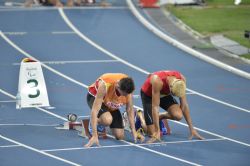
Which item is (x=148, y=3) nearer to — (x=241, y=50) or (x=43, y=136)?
(x=241, y=50)

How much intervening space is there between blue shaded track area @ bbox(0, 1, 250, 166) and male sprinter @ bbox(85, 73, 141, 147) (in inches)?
9.8

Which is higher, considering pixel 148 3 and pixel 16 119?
pixel 148 3

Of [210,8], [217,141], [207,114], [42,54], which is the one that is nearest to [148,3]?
[210,8]

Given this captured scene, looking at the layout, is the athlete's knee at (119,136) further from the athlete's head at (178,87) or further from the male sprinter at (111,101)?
the athlete's head at (178,87)

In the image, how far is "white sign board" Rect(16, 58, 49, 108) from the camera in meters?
12.3

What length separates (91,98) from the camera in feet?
36.1

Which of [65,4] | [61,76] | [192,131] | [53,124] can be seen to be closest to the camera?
[192,131]

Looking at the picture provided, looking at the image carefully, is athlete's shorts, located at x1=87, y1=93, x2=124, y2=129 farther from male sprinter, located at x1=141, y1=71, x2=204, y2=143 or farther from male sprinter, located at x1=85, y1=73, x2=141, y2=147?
male sprinter, located at x1=141, y1=71, x2=204, y2=143

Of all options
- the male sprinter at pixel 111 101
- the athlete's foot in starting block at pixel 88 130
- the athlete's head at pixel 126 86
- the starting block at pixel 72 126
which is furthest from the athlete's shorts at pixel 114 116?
the athlete's head at pixel 126 86

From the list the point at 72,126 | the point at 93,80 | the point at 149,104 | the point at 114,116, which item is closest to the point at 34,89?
the point at 72,126

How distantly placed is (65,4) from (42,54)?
4540 millimetres

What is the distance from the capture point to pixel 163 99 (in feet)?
37.1

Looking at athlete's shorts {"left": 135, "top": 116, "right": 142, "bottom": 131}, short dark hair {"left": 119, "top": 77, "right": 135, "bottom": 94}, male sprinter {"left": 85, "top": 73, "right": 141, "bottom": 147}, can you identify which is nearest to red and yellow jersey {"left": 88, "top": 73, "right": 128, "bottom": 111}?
male sprinter {"left": 85, "top": 73, "right": 141, "bottom": 147}

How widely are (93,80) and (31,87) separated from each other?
7.14 ft
